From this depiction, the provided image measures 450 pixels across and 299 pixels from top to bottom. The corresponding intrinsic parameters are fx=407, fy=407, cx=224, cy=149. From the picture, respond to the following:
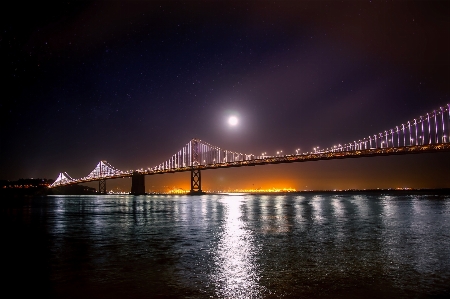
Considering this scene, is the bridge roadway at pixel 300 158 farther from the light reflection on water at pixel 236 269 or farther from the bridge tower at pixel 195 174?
the light reflection on water at pixel 236 269

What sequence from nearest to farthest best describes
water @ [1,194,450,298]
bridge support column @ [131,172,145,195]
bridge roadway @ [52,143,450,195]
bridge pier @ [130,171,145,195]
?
water @ [1,194,450,298]
bridge roadway @ [52,143,450,195]
bridge pier @ [130,171,145,195]
bridge support column @ [131,172,145,195]

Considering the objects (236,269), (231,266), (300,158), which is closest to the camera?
(236,269)

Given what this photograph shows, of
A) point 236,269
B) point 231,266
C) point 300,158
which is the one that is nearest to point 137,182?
point 300,158

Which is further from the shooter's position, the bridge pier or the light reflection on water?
the bridge pier

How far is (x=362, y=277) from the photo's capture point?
22.4 ft

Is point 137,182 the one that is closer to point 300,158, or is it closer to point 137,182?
point 137,182

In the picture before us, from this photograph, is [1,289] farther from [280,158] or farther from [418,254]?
[280,158]

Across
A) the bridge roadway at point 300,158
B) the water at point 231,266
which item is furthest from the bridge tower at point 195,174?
the water at point 231,266

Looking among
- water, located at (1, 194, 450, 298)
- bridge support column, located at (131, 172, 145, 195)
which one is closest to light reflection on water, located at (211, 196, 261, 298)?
water, located at (1, 194, 450, 298)

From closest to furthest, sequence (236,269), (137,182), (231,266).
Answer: (236,269) → (231,266) → (137,182)

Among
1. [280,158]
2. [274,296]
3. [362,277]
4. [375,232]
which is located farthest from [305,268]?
[280,158]

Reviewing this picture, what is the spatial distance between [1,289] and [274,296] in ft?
13.6

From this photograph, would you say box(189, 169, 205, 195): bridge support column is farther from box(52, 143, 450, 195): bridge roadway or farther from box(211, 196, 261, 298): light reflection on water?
box(211, 196, 261, 298): light reflection on water

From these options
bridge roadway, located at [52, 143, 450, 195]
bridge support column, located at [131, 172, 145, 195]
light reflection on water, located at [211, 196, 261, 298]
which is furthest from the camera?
bridge support column, located at [131, 172, 145, 195]
